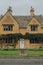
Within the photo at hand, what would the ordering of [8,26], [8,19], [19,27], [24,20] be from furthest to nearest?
[24,20], [19,27], [8,26], [8,19]

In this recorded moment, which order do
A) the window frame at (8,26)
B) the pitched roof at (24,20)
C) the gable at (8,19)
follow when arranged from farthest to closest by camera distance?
the pitched roof at (24,20) < the window frame at (8,26) < the gable at (8,19)

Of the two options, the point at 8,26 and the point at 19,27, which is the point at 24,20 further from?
the point at 8,26

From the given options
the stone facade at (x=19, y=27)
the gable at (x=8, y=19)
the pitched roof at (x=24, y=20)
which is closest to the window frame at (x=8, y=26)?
the stone facade at (x=19, y=27)

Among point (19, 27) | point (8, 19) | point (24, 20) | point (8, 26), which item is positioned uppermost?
point (8, 19)

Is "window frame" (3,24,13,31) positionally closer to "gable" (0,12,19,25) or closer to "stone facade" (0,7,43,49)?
"stone facade" (0,7,43,49)

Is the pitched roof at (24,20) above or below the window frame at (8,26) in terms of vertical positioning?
above

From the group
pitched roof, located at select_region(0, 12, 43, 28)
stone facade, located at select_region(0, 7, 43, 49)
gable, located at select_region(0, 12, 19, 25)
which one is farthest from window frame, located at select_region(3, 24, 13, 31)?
pitched roof, located at select_region(0, 12, 43, 28)

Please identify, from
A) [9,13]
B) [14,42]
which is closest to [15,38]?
[14,42]

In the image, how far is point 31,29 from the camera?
65.9 metres

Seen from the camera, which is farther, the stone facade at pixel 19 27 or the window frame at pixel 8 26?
the window frame at pixel 8 26

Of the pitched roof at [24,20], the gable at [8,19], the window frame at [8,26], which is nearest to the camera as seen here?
the gable at [8,19]

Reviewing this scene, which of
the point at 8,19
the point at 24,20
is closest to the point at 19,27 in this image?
the point at 24,20

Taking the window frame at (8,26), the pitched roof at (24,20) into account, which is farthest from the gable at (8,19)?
the pitched roof at (24,20)

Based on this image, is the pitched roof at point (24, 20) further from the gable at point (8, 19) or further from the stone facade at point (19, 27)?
the gable at point (8, 19)
